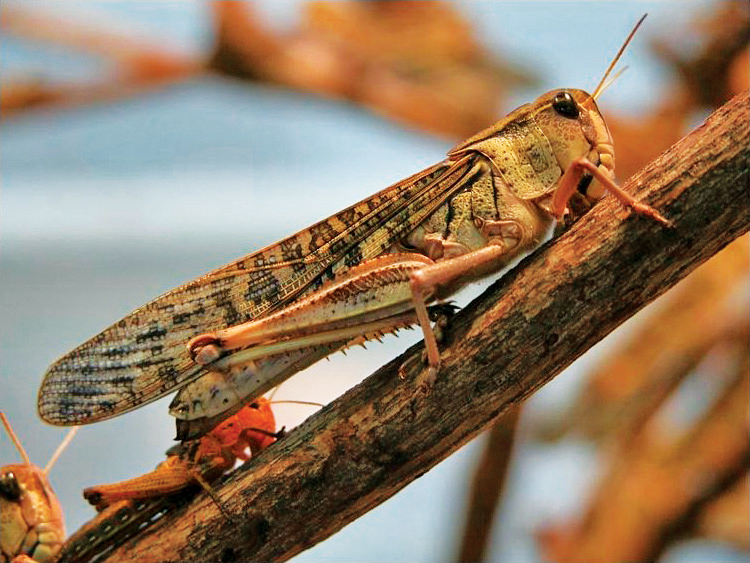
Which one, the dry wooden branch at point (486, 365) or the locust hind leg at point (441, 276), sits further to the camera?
the locust hind leg at point (441, 276)

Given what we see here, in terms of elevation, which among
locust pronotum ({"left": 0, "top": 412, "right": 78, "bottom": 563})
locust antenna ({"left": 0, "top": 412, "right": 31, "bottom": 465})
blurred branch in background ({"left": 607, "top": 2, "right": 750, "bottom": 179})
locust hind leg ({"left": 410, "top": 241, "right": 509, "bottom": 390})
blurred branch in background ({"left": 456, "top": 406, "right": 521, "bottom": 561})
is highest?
blurred branch in background ({"left": 607, "top": 2, "right": 750, "bottom": 179})

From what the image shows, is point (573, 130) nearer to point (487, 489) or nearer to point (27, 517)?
point (27, 517)

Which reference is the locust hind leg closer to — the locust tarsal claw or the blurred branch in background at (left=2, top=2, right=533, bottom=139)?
the locust tarsal claw

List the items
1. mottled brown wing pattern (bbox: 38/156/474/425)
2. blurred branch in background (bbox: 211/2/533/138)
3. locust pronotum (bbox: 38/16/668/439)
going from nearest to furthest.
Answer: locust pronotum (bbox: 38/16/668/439), mottled brown wing pattern (bbox: 38/156/474/425), blurred branch in background (bbox: 211/2/533/138)

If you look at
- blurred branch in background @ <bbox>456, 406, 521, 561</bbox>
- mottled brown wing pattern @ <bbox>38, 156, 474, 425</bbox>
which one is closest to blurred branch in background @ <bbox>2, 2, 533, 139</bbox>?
blurred branch in background @ <bbox>456, 406, 521, 561</bbox>

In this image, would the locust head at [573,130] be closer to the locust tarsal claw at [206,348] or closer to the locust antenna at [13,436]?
the locust tarsal claw at [206,348]

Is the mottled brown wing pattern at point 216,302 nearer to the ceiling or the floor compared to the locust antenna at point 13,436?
nearer to the floor

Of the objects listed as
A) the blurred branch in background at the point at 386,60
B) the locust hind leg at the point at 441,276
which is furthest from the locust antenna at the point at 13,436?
the blurred branch in background at the point at 386,60
